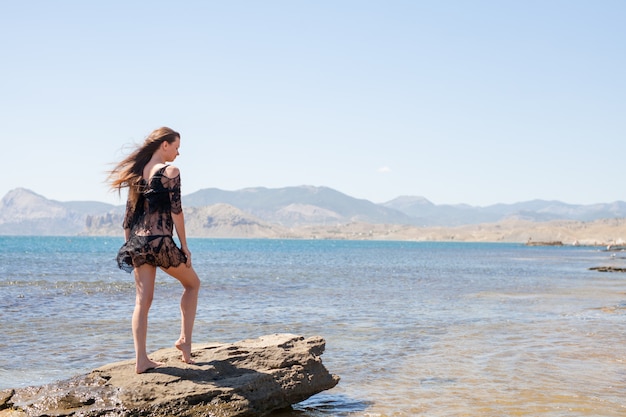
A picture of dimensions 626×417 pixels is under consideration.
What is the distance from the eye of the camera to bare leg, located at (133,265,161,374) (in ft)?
24.7

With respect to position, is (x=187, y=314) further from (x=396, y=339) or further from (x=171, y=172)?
(x=396, y=339)

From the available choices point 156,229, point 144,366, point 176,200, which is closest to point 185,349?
point 144,366

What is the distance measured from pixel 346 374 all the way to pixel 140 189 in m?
5.29

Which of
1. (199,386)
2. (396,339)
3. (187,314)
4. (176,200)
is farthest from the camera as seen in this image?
(396,339)

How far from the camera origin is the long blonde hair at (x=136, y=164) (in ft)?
24.9

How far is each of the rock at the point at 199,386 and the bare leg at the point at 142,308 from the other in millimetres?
140

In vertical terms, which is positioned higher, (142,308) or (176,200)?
(176,200)

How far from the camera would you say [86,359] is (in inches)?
475

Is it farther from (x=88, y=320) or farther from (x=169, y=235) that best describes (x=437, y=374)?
(x=88, y=320)

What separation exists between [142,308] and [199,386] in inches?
42.7

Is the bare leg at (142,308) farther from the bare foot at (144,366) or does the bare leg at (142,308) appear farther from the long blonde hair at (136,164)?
the long blonde hair at (136,164)

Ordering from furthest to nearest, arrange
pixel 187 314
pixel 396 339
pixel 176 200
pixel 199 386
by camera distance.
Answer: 1. pixel 396 339
2. pixel 187 314
3. pixel 199 386
4. pixel 176 200

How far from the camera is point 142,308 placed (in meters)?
7.58

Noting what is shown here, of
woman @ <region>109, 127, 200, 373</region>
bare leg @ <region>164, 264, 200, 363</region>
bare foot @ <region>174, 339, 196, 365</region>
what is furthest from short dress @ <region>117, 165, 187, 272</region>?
bare foot @ <region>174, 339, 196, 365</region>
